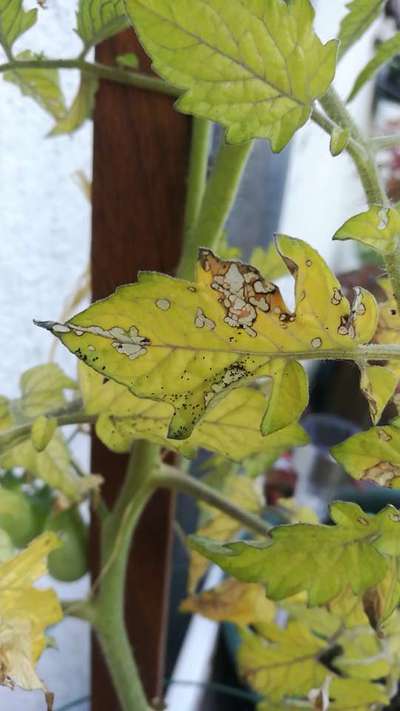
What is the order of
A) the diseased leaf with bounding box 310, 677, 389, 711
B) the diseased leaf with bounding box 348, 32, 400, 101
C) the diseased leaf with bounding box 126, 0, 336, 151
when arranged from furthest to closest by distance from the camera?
the diseased leaf with bounding box 310, 677, 389, 711 → the diseased leaf with bounding box 348, 32, 400, 101 → the diseased leaf with bounding box 126, 0, 336, 151

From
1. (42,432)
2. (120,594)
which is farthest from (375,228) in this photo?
(120,594)

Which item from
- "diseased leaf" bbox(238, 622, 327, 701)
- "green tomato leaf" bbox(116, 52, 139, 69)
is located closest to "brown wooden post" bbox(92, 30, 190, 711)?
"green tomato leaf" bbox(116, 52, 139, 69)

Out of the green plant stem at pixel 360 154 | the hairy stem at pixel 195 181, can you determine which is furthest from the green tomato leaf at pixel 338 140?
the hairy stem at pixel 195 181

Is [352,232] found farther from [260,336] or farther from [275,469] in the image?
[275,469]

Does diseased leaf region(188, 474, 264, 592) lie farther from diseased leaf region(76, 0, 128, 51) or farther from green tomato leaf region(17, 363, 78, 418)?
diseased leaf region(76, 0, 128, 51)

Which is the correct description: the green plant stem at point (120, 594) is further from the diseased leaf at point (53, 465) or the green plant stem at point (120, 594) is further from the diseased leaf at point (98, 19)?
the diseased leaf at point (98, 19)

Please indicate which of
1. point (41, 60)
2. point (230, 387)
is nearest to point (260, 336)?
point (230, 387)
